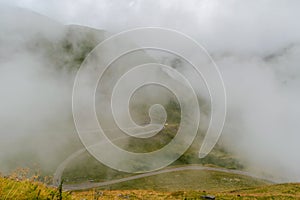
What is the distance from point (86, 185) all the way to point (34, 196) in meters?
199

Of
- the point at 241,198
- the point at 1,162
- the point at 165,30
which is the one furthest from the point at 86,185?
the point at 165,30

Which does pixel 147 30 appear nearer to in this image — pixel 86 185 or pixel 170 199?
pixel 170 199

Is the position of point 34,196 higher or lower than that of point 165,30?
lower

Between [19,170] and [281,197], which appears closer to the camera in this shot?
[19,170]

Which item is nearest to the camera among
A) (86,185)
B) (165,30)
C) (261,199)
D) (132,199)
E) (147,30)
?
(165,30)

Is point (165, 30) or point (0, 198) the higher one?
point (165, 30)

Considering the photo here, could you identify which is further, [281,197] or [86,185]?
[86,185]

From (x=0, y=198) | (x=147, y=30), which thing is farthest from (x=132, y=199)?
(x=0, y=198)

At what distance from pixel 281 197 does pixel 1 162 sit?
203 meters

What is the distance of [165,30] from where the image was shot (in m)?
22.3

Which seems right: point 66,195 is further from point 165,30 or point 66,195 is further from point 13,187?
point 165,30

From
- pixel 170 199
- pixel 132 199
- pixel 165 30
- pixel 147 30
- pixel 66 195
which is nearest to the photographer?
pixel 66 195

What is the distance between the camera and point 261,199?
1284 inches

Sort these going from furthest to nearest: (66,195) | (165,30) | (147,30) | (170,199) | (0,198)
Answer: (170,199), (147,30), (165,30), (66,195), (0,198)
